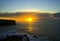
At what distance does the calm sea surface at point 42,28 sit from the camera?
1.81 metres

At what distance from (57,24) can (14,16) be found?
731mm

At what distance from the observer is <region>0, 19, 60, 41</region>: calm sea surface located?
181cm

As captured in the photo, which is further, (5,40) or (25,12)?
(25,12)

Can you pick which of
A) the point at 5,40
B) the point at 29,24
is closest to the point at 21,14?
the point at 29,24

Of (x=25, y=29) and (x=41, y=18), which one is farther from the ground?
(x=41, y=18)

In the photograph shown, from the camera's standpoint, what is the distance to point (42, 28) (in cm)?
184

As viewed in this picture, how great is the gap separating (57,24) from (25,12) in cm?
57

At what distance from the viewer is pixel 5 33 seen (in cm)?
180

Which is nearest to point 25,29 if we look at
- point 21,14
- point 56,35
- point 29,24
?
point 29,24

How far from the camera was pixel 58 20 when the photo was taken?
6.11ft

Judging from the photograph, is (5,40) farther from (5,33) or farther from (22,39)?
(22,39)

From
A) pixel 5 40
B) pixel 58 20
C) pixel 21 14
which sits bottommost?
pixel 5 40

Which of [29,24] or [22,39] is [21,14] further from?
[22,39]

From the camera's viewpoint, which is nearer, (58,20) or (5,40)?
(5,40)
